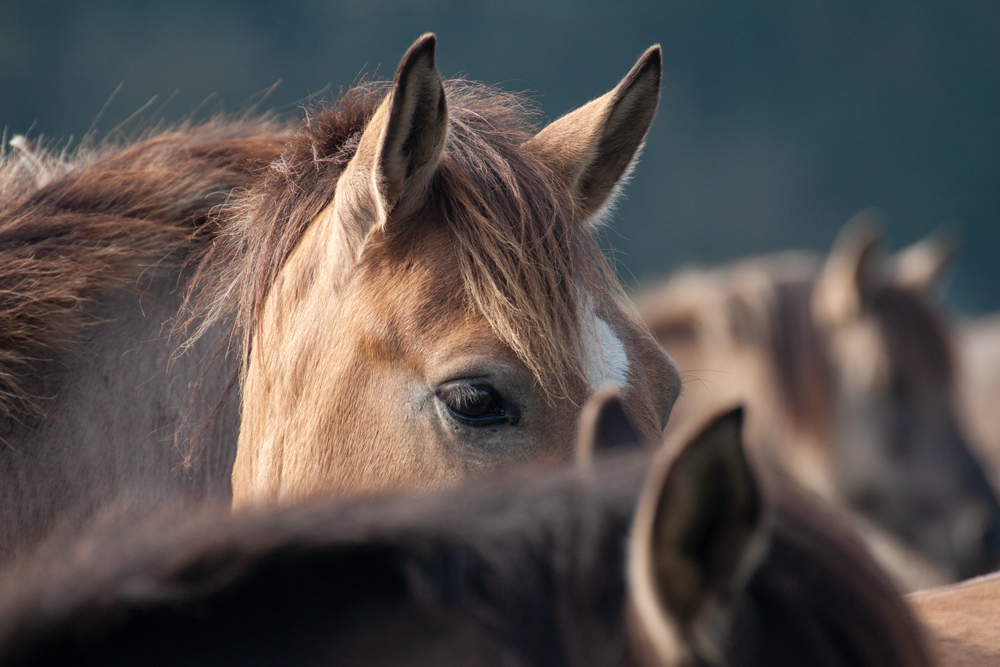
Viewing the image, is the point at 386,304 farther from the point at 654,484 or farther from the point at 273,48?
the point at 273,48

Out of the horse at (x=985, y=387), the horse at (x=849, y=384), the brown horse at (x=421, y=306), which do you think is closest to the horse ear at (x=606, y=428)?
the brown horse at (x=421, y=306)

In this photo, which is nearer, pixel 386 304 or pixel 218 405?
pixel 386 304

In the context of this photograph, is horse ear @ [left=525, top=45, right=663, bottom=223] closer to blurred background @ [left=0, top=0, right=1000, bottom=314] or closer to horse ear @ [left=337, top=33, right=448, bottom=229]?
horse ear @ [left=337, top=33, right=448, bottom=229]

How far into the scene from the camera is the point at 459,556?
1.73 feet

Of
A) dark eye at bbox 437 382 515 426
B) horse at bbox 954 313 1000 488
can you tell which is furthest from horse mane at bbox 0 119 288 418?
horse at bbox 954 313 1000 488

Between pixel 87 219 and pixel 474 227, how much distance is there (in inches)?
29.5

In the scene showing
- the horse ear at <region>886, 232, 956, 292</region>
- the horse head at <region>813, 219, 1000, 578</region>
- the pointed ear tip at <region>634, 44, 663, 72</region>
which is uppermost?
the pointed ear tip at <region>634, 44, 663, 72</region>

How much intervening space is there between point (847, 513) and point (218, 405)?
329 centimetres

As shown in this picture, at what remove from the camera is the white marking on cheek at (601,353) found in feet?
3.71

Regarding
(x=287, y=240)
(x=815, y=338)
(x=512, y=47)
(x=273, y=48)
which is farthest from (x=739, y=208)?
(x=287, y=240)

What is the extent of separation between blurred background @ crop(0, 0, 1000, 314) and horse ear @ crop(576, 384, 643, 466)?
1215cm

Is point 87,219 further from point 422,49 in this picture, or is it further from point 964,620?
point 964,620

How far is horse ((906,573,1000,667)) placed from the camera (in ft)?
3.34

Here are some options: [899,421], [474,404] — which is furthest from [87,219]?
[899,421]
